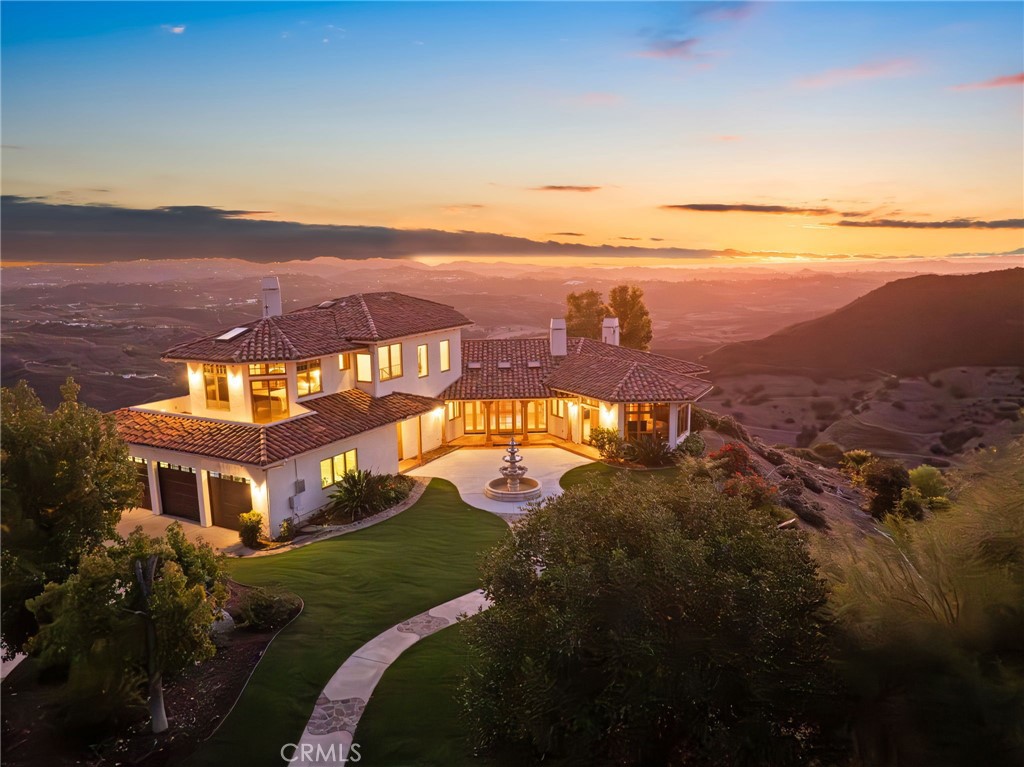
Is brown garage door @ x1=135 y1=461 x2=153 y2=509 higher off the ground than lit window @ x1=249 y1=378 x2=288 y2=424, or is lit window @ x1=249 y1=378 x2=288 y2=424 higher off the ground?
lit window @ x1=249 y1=378 x2=288 y2=424

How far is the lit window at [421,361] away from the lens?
1135 inches

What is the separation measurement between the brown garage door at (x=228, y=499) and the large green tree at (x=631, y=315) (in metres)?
32.1

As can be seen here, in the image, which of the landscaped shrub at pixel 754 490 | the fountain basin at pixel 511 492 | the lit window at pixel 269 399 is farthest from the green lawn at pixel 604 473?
the lit window at pixel 269 399

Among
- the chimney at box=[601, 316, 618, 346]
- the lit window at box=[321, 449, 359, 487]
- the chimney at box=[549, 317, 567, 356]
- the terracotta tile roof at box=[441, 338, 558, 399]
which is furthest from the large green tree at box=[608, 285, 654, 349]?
the lit window at box=[321, 449, 359, 487]

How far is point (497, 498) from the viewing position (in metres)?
22.7

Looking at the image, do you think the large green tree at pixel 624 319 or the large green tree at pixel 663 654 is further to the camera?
the large green tree at pixel 624 319

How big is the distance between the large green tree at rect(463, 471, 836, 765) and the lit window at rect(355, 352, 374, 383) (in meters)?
19.9

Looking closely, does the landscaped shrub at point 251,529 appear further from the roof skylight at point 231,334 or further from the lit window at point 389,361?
the lit window at point 389,361

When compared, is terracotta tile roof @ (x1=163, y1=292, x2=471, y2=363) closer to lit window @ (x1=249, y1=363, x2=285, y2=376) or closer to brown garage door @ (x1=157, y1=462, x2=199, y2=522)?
lit window @ (x1=249, y1=363, x2=285, y2=376)

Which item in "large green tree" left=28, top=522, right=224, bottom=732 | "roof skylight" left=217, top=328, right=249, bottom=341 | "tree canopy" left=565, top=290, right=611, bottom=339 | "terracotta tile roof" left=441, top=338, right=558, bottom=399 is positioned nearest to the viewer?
"large green tree" left=28, top=522, right=224, bottom=732

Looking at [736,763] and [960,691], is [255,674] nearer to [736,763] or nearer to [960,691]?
[736,763]

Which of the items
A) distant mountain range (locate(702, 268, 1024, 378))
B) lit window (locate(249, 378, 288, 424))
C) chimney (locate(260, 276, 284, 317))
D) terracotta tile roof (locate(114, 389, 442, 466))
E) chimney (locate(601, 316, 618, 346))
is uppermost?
chimney (locate(260, 276, 284, 317))

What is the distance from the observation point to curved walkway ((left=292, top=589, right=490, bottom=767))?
9.45 metres

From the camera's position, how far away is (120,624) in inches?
328
